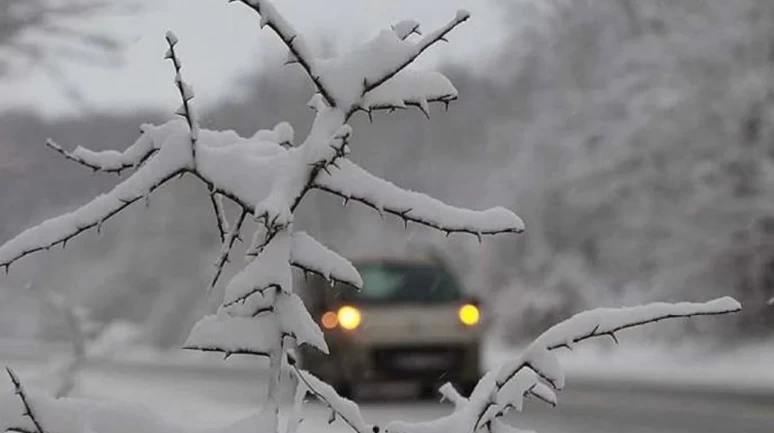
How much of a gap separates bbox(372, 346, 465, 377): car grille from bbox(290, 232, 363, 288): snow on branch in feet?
40.9

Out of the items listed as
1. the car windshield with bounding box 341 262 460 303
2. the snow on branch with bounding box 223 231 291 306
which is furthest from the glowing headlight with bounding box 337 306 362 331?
the snow on branch with bounding box 223 231 291 306

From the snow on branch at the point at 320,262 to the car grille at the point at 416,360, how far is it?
40.9ft

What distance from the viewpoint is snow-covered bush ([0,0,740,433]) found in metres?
1.69

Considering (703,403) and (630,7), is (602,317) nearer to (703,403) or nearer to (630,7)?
(703,403)

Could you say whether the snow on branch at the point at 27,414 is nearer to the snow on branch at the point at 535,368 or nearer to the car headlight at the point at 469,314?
the snow on branch at the point at 535,368

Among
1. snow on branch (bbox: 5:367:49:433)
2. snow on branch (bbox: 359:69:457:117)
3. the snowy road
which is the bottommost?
snow on branch (bbox: 5:367:49:433)

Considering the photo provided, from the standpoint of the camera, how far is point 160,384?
20.3 m

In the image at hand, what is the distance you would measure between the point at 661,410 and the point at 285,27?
13.4 m

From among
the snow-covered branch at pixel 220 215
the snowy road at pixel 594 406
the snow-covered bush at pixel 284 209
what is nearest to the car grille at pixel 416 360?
the snowy road at pixel 594 406

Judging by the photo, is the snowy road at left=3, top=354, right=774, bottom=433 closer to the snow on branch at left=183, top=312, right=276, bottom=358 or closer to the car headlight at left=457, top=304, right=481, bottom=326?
the car headlight at left=457, top=304, right=481, bottom=326

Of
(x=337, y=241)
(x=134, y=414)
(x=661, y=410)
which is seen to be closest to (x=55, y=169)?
(x=134, y=414)

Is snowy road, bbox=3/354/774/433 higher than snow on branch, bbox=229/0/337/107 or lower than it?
higher

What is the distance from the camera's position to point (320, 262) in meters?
1.73

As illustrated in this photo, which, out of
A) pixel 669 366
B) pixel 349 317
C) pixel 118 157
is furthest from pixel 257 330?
pixel 669 366
